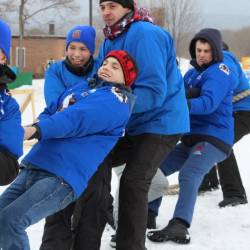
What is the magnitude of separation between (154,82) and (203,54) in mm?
1529

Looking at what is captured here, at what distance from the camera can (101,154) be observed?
310cm

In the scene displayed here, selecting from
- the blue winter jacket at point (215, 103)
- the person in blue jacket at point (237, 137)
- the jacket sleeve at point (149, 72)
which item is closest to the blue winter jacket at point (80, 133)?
the jacket sleeve at point (149, 72)

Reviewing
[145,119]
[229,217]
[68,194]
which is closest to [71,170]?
[68,194]

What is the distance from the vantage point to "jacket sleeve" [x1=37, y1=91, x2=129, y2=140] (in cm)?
284

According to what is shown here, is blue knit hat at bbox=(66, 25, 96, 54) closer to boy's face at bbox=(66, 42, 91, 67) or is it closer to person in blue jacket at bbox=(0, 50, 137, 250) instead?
boy's face at bbox=(66, 42, 91, 67)

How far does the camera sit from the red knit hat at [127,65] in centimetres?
328

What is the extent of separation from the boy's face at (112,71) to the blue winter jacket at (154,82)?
0.20 meters

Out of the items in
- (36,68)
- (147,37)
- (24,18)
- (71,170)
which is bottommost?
(36,68)

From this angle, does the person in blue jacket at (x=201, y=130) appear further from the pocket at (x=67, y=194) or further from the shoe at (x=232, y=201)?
the pocket at (x=67, y=194)

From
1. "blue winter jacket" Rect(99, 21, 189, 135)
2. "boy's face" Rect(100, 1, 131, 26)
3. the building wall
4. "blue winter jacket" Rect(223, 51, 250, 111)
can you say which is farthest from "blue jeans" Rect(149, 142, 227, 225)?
the building wall

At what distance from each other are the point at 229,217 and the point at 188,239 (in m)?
0.92

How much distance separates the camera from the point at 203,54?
4789mm

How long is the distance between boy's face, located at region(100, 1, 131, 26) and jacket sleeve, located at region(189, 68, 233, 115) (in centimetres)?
116

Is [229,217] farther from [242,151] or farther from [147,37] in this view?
[242,151]
